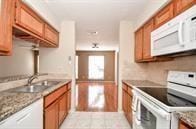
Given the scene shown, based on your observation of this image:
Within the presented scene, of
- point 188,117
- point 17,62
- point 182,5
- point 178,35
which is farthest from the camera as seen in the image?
point 17,62

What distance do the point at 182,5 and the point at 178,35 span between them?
1.21ft

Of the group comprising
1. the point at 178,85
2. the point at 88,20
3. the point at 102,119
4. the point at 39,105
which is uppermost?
the point at 88,20

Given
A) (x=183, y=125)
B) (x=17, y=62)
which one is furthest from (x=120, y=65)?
(x=183, y=125)

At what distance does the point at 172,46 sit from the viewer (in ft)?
6.09

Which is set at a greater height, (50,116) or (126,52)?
(126,52)

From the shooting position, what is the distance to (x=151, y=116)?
5.89 ft

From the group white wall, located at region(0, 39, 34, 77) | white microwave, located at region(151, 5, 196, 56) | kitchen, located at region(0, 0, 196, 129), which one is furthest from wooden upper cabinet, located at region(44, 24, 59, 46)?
white microwave, located at region(151, 5, 196, 56)

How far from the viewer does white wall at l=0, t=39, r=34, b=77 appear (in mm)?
3271

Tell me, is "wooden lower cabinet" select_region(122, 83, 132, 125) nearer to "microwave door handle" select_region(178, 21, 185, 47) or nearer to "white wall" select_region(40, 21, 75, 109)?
"white wall" select_region(40, 21, 75, 109)

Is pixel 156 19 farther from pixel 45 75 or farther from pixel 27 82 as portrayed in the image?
pixel 45 75

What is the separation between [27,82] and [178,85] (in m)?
2.28

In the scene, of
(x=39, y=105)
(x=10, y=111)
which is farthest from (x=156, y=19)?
(x=10, y=111)

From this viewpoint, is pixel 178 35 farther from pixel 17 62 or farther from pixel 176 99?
pixel 17 62

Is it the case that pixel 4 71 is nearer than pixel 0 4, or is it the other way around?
pixel 0 4
